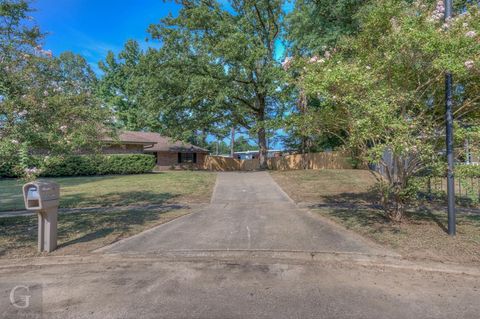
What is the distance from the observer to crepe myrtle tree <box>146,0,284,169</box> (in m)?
23.5

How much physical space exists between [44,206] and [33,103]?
7.17ft

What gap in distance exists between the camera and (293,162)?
31516 mm

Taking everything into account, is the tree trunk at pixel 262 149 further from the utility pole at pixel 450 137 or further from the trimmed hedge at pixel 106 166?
the utility pole at pixel 450 137

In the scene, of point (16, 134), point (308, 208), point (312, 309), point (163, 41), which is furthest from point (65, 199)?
point (163, 41)

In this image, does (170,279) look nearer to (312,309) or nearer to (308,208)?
(312,309)

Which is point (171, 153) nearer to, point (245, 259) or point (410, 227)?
point (410, 227)

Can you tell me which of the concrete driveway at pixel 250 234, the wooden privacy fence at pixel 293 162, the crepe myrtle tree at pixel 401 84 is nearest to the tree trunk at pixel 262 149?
the wooden privacy fence at pixel 293 162

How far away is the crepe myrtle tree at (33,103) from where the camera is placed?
588 cm

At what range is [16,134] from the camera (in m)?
5.77

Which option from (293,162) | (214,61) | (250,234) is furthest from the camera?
(293,162)

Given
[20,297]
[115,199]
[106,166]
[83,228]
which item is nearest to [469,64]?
[20,297]

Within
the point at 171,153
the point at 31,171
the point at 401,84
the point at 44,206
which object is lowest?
the point at 44,206

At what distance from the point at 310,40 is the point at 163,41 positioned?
45.7ft

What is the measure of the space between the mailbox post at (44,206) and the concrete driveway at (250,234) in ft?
3.21
